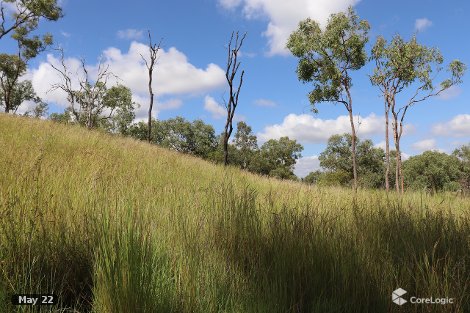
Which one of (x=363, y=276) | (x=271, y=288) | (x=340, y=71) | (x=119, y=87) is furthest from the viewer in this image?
(x=119, y=87)

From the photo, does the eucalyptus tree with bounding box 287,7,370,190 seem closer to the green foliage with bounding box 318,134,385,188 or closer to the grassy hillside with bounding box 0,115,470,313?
the grassy hillside with bounding box 0,115,470,313

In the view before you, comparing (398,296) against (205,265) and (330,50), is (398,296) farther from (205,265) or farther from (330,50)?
(330,50)

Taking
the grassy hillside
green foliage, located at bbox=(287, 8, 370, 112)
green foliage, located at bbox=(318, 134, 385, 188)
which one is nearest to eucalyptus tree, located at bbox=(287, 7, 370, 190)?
green foliage, located at bbox=(287, 8, 370, 112)

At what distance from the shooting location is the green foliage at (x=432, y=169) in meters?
56.5

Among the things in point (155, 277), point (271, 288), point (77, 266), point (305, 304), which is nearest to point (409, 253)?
point (305, 304)

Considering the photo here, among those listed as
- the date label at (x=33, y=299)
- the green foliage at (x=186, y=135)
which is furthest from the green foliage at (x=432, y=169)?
the date label at (x=33, y=299)

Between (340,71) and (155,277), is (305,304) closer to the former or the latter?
(155,277)

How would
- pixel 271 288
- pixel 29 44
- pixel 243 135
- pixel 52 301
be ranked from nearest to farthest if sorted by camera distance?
pixel 52 301, pixel 271 288, pixel 29 44, pixel 243 135

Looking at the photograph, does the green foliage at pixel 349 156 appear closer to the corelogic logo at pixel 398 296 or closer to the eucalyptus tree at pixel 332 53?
the eucalyptus tree at pixel 332 53

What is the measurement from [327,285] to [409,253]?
3.35ft

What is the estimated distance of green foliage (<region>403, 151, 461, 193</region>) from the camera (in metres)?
56.5

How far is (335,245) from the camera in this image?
113 inches

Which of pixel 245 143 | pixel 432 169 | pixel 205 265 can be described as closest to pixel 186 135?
pixel 245 143

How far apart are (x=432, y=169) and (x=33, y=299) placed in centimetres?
6539
